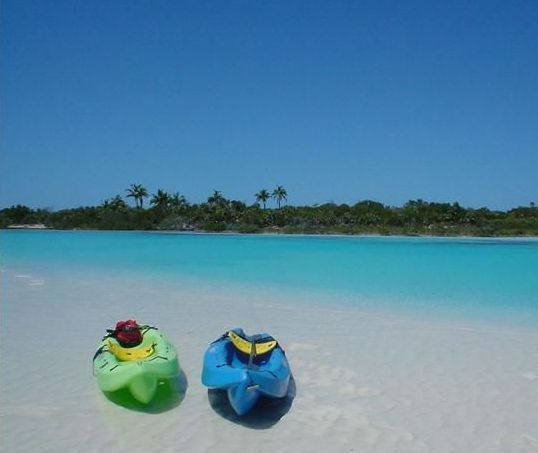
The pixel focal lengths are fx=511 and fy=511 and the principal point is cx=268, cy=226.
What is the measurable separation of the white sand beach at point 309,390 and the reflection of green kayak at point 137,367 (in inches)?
7.5

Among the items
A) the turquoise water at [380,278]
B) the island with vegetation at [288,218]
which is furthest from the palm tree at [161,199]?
the turquoise water at [380,278]

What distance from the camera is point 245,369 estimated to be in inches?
153

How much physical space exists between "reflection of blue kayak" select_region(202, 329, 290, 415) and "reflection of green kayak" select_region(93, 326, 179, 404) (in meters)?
0.36

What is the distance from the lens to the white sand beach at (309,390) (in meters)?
3.66

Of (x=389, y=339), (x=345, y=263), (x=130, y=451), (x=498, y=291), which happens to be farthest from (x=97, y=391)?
(x=345, y=263)

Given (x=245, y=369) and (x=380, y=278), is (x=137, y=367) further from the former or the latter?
(x=380, y=278)

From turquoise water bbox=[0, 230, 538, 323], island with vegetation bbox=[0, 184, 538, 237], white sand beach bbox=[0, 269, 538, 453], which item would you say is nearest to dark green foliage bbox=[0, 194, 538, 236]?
island with vegetation bbox=[0, 184, 538, 237]

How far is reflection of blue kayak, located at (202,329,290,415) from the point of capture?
3.80 metres

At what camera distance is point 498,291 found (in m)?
11.3

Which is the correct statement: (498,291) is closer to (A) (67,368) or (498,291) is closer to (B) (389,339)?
(B) (389,339)

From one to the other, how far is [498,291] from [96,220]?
5603cm

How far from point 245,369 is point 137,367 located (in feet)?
2.94

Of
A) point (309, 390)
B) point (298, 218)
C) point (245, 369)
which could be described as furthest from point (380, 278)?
point (298, 218)

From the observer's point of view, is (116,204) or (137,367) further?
(116,204)
